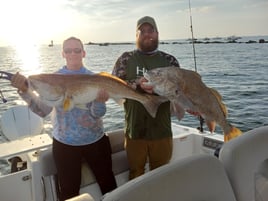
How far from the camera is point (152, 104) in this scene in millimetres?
2633

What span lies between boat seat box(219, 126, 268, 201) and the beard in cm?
116

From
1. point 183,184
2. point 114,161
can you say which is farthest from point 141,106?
point 183,184

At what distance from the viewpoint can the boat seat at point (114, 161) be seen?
3.02m

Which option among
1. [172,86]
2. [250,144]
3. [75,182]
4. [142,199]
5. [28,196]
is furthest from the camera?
[28,196]

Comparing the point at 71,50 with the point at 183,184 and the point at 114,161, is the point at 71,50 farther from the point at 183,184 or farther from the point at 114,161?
the point at 183,184

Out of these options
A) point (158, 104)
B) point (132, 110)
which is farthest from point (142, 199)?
point (132, 110)

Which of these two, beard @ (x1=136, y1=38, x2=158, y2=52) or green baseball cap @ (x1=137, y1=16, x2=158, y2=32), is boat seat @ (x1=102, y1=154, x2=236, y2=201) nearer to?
beard @ (x1=136, y1=38, x2=158, y2=52)

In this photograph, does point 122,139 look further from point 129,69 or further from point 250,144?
point 250,144

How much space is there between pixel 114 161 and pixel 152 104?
897mm

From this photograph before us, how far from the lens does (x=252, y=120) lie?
10555 millimetres

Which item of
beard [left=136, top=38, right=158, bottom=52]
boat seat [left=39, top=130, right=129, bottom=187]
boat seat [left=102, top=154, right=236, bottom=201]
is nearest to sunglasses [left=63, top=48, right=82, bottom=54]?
beard [left=136, top=38, right=158, bottom=52]

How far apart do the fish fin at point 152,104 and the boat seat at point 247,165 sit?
0.74 meters

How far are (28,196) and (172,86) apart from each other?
1920 millimetres

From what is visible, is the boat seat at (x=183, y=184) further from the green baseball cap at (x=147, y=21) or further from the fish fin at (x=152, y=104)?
the green baseball cap at (x=147, y=21)
